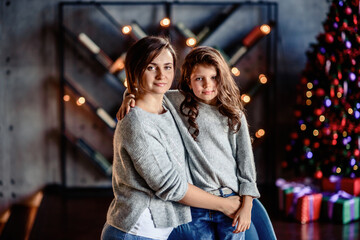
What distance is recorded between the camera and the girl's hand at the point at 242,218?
134cm

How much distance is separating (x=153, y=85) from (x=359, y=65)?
2.08 meters

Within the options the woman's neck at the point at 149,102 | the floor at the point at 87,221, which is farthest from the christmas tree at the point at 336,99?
the woman's neck at the point at 149,102

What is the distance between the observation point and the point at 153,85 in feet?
4.34

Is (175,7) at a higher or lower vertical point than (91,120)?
higher

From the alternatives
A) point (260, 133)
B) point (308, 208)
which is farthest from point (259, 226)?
point (260, 133)

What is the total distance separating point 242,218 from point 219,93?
0.42 m

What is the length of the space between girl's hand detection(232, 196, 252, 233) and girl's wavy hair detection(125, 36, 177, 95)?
1.63 ft

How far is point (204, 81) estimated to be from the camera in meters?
1.46

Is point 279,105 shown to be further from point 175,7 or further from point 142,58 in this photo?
point 142,58

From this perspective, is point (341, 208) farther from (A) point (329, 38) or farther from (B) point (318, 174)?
(A) point (329, 38)

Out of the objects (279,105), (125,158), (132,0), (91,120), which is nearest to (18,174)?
(91,120)

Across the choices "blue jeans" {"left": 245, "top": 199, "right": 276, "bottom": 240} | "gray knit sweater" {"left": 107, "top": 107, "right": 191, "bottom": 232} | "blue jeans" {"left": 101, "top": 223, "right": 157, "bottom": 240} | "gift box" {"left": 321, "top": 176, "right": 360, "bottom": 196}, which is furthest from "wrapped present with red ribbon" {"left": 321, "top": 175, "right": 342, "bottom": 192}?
"blue jeans" {"left": 101, "top": 223, "right": 157, "bottom": 240}

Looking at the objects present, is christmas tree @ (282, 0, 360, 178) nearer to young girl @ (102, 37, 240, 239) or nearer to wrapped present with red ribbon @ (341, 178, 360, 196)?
wrapped present with red ribbon @ (341, 178, 360, 196)

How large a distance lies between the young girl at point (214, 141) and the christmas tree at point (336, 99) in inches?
67.1
